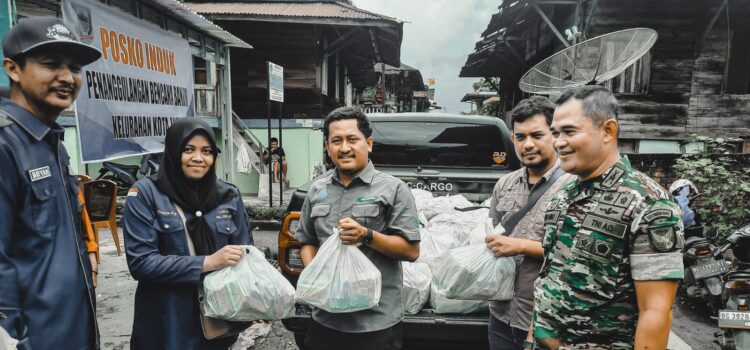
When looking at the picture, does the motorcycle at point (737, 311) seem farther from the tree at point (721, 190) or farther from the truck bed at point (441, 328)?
the tree at point (721, 190)

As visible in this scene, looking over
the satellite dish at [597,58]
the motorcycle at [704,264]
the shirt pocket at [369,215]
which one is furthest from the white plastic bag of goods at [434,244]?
the satellite dish at [597,58]

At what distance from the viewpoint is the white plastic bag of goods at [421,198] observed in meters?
3.13

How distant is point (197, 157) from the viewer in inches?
75.5

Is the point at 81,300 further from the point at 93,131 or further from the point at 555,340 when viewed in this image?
the point at 93,131

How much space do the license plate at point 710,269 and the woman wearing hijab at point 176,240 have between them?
3825 millimetres

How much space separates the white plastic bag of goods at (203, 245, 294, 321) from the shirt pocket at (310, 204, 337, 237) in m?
0.29

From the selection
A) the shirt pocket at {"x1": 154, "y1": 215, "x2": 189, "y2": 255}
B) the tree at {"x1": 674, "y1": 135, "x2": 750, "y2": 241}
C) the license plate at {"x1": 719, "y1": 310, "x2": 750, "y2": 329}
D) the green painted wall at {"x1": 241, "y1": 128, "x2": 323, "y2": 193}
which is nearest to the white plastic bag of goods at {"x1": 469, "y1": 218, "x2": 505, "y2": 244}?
the shirt pocket at {"x1": 154, "y1": 215, "x2": 189, "y2": 255}

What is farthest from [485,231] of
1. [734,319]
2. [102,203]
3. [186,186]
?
[102,203]

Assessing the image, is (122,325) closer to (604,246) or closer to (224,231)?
(224,231)

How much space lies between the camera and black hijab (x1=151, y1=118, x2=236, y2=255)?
1.90 m

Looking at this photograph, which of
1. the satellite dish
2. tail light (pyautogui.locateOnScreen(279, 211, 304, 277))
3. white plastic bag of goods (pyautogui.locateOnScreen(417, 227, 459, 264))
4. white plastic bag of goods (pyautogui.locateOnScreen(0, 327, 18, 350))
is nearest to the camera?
white plastic bag of goods (pyautogui.locateOnScreen(0, 327, 18, 350))

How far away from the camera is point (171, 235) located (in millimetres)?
1862

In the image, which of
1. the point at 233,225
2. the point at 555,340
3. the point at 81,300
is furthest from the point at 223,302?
the point at 555,340

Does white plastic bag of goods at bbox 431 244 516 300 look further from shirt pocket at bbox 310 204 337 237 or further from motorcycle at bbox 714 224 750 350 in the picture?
motorcycle at bbox 714 224 750 350
